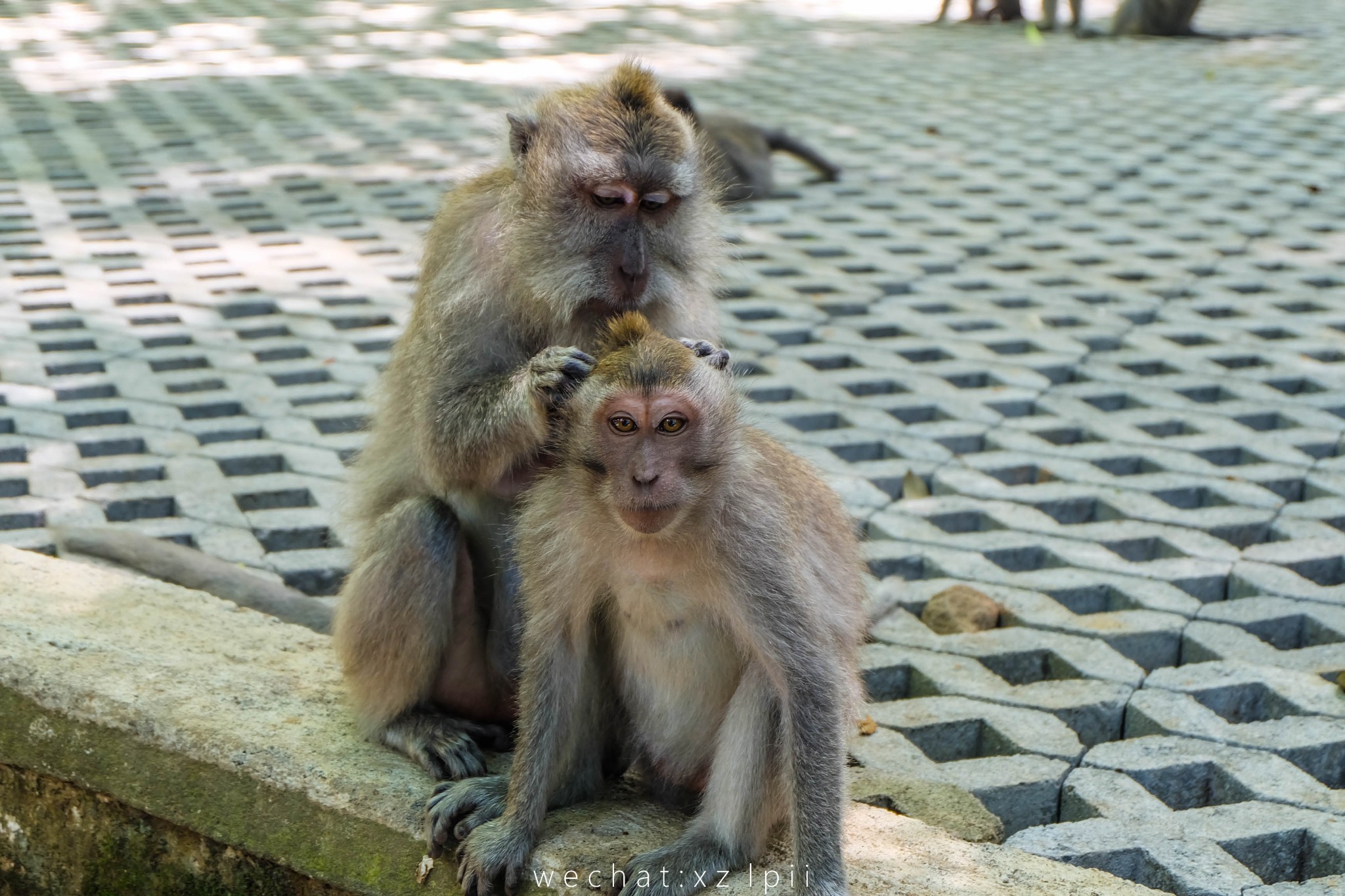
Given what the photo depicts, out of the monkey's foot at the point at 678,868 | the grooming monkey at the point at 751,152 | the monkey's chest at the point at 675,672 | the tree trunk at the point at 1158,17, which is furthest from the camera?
the tree trunk at the point at 1158,17

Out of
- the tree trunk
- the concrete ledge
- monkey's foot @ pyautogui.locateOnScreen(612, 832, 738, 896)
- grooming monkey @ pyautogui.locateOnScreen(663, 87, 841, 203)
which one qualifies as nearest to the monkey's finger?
the concrete ledge

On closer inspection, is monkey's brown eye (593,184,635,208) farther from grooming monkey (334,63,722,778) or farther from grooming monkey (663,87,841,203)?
grooming monkey (663,87,841,203)

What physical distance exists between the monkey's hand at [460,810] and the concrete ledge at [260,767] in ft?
0.19

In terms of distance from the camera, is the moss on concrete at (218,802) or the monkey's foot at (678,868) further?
the moss on concrete at (218,802)

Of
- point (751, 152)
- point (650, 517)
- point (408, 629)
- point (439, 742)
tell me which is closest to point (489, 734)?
point (439, 742)

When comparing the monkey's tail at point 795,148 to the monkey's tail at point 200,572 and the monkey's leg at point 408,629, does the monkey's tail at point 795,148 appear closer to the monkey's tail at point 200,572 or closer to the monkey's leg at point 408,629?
the monkey's tail at point 200,572

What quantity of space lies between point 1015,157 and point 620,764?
7.54 metres

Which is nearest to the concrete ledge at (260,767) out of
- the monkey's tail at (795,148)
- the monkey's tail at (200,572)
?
the monkey's tail at (200,572)

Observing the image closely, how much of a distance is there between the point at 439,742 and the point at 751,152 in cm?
624

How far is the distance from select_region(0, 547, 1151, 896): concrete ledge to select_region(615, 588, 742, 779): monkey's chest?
0.56 ft

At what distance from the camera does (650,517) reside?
2.58m

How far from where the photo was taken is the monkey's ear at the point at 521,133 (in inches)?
134

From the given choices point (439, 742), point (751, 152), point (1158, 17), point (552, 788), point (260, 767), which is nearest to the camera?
point (552, 788)

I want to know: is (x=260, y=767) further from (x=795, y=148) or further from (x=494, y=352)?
(x=795, y=148)
